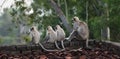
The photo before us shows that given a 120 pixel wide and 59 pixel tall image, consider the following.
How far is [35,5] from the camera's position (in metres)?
24.6

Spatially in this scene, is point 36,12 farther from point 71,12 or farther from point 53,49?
point 53,49

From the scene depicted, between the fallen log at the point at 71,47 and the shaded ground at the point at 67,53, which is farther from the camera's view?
the fallen log at the point at 71,47

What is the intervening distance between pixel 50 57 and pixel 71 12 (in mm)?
20204

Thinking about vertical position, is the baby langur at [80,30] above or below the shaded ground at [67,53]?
above

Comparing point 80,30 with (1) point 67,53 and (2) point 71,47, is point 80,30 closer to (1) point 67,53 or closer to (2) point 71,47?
(2) point 71,47

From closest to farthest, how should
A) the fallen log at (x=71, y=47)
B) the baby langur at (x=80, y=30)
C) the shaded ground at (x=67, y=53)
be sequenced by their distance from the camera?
the shaded ground at (x=67, y=53) < the fallen log at (x=71, y=47) < the baby langur at (x=80, y=30)

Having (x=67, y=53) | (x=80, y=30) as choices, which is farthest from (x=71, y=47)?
(x=80, y=30)

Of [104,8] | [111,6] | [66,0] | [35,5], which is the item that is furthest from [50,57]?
[35,5]

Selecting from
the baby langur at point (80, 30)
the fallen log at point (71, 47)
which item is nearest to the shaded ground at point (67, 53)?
the fallen log at point (71, 47)

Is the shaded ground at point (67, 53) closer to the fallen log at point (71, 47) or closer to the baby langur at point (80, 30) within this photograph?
the fallen log at point (71, 47)

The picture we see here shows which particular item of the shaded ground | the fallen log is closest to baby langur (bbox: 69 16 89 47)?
the fallen log

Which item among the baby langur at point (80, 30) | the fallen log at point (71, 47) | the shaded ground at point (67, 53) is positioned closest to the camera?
the shaded ground at point (67, 53)

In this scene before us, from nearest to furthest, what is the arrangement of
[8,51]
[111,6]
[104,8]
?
[8,51] → [111,6] → [104,8]

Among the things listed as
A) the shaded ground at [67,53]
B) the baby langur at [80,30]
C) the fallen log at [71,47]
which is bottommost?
the shaded ground at [67,53]
